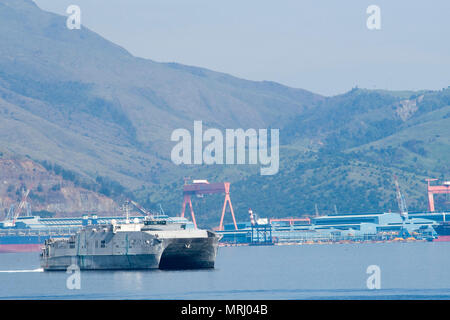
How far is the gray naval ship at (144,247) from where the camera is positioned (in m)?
124

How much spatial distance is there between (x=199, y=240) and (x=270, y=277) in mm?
9875

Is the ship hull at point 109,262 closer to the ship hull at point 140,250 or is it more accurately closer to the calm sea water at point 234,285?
the ship hull at point 140,250

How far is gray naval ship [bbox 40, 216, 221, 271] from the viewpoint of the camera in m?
124

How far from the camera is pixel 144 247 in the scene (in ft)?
412

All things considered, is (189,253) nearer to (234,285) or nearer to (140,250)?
(140,250)

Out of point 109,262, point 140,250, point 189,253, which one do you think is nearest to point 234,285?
point 189,253

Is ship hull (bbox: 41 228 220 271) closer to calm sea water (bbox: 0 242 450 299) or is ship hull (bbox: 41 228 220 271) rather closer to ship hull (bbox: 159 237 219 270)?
ship hull (bbox: 159 237 219 270)

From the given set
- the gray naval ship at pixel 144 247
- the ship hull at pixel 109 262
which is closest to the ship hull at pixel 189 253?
the gray naval ship at pixel 144 247

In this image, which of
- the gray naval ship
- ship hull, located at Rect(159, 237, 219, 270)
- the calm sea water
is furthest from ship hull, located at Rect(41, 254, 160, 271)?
the calm sea water

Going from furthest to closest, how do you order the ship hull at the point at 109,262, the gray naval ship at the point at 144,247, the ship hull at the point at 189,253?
the ship hull at the point at 109,262, the gray naval ship at the point at 144,247, the ship hull at the point at 189,253
